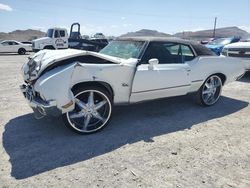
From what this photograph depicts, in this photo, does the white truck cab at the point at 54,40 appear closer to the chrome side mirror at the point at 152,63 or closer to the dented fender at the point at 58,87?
the chrome side mirror at the point at 152,63

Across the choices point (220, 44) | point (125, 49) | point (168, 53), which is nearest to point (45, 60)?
point (125, 49)

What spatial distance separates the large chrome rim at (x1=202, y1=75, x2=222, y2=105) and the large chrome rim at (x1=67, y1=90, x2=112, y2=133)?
246 centimetres

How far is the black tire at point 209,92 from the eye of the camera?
543 cm

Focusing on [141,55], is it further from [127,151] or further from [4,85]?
[4,85]

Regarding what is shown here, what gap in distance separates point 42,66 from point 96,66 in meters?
0.80

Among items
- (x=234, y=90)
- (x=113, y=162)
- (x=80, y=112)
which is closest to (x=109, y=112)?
(x=80, y=112)

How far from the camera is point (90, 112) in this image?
13.2 feet

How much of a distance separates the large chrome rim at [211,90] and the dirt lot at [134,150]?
1.30 feet

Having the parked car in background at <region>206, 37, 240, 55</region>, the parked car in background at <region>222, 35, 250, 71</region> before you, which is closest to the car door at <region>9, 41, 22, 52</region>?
the parked car in background at <region>206, 37, 240, 55</region>

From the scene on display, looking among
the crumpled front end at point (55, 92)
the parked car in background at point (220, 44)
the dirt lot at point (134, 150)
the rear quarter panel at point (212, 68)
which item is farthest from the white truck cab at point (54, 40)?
the crumpled front end at point (55, 92)

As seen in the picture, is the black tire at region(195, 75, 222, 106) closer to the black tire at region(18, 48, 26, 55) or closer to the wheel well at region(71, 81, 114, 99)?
the wheel well at region(71, 81, 114, 99)

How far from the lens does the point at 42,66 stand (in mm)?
3746

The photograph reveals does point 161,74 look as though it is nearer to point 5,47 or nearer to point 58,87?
point 58,87

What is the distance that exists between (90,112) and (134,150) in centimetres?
98
